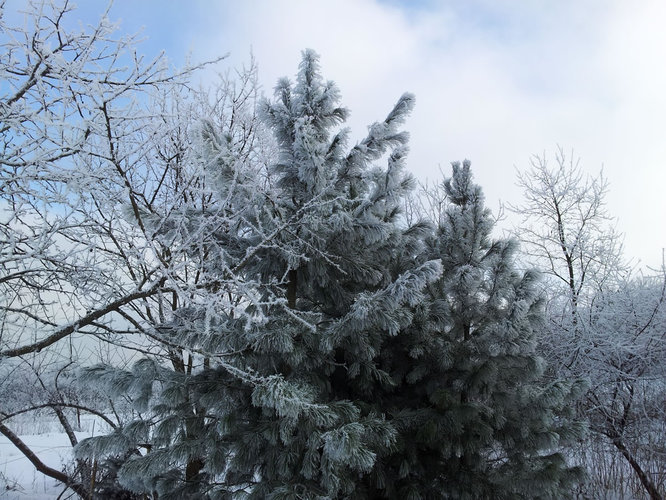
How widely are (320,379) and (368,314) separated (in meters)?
0.84

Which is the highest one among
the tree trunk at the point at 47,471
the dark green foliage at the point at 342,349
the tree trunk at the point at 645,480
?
the dark green foliage at the point at 342,349

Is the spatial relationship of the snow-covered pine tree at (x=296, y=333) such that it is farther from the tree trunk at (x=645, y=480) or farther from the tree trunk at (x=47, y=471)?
the tree trunk at (x=645, y=480)

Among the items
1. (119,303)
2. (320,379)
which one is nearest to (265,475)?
(320,379)

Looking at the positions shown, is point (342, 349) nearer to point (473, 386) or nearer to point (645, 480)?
point (473, 386)

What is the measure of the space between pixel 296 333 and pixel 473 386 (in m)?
1.73

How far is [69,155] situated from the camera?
11.8 feet

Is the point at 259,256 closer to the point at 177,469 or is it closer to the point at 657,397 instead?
the point at 177,469

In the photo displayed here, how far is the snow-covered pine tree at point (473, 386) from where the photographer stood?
167 inches

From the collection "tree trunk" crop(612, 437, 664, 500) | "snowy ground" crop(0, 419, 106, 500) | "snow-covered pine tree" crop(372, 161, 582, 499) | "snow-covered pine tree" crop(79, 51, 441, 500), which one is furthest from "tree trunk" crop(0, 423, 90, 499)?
"tree trunk" crop(612, 437, 664, 500)

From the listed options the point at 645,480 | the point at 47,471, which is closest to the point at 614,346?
the point at 645,480

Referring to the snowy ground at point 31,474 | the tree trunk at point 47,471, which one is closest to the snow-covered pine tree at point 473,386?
the tree trunk at point 47,471

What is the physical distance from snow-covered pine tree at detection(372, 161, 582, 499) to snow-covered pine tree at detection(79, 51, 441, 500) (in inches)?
12.9

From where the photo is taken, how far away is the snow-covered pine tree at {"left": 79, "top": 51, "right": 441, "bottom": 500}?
3621mm

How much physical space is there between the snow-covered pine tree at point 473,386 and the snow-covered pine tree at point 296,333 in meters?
0.33
